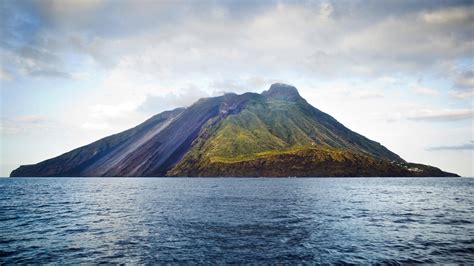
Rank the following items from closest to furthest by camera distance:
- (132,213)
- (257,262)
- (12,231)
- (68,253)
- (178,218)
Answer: (257,262) < (68,253) < (12,231) < (178,218) < (132,213)

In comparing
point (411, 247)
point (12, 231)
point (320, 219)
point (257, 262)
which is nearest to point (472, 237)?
point (411, 247)

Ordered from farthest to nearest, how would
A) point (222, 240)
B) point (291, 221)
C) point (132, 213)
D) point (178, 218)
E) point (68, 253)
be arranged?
point (132, 213) < point (178, 218) < point (291, 221) < point (222, 240) < point (68, 253)

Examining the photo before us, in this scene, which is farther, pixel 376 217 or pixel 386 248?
pixel 376 217

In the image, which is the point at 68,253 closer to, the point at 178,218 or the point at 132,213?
the point at 178,218

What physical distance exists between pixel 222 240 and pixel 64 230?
24449mm

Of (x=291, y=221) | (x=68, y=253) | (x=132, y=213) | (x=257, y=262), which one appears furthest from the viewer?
(x=132, y=213)

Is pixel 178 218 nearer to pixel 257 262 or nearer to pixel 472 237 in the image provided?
pixel 257 262

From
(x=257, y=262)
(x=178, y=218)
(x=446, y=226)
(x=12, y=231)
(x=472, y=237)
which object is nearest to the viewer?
(x=257, y=262)

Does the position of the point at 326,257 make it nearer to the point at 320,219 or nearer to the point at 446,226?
the point at 320,219

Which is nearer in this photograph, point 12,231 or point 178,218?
point 12,231

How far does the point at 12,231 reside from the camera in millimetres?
44812

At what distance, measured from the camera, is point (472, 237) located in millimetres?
40125

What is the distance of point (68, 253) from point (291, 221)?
32.6 meters

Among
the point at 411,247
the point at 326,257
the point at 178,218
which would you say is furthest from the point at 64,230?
the point at 411,247
